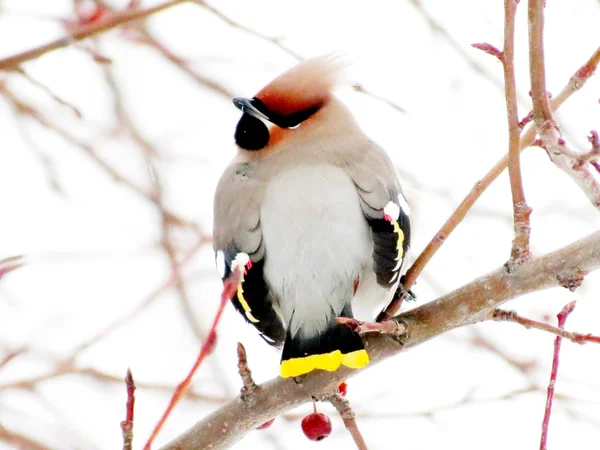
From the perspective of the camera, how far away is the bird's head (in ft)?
10.2

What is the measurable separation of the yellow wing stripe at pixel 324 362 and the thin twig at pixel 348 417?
0.27 ft

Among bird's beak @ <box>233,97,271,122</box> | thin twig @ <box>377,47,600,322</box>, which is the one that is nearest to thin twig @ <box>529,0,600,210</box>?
thin twig @ <box>377,47,600,322</box>

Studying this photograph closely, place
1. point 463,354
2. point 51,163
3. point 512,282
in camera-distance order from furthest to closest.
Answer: point 463,354, point 51,163, point 512,282

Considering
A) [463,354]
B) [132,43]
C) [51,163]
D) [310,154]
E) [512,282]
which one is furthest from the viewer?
[463,354]

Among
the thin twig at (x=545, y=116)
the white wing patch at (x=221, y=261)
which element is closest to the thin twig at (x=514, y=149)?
the thin twig at (x=545, y=116)

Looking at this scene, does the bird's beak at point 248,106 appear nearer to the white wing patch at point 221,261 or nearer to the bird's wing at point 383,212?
the bird's wing at point 383,212

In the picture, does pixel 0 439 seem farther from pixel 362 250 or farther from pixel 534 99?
pixel 534 99

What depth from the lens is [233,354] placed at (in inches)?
223

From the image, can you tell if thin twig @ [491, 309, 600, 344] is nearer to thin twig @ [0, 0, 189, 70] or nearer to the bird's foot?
the bird's foot

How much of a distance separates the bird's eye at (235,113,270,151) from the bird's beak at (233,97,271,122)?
48 mm

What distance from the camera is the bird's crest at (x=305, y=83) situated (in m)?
3.16

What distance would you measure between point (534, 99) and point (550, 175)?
13.3ft

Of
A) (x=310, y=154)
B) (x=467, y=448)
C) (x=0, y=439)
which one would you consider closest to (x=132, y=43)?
(x=310, y=154)

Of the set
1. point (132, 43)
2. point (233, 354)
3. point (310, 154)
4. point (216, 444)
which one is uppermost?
point (132, 43)
